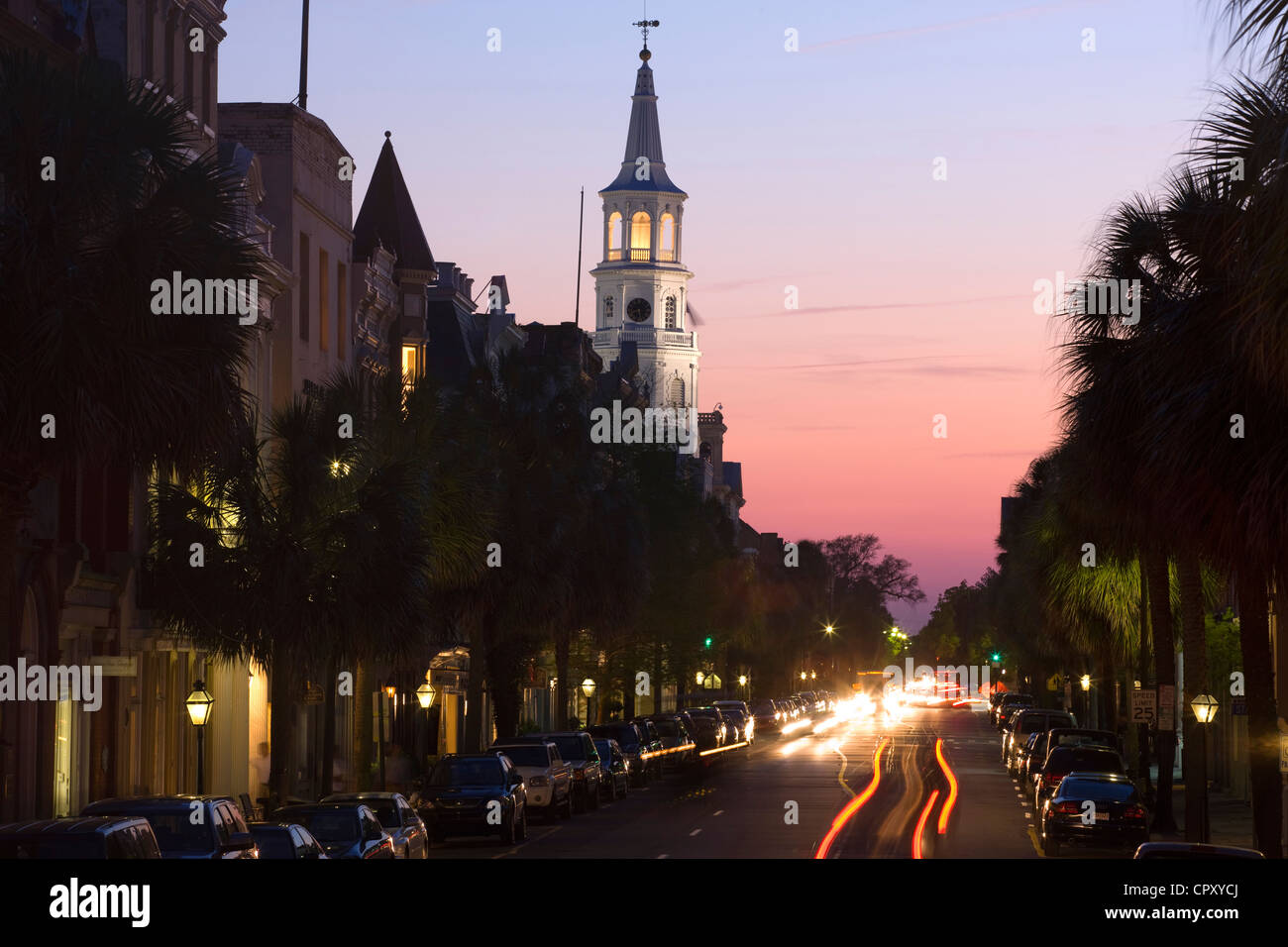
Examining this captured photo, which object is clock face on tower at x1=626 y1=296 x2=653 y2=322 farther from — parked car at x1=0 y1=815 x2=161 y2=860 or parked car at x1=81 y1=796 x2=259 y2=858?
parked car at x1=0 y1=815 x2=161 y2=860

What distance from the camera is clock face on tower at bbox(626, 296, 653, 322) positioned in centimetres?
18238

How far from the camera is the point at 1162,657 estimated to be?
1572 inches

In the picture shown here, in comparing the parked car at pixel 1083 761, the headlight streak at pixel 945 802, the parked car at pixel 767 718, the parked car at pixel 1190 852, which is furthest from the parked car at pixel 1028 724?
the parked car at pixel 1190 852

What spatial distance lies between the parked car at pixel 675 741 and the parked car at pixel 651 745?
2.50ft

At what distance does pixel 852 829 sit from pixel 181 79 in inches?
792

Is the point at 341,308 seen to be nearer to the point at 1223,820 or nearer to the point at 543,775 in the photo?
the point at 543,775

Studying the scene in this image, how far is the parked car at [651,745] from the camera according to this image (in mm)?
59469

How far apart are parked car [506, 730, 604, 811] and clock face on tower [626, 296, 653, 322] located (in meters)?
136

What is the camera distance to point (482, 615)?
52719mm

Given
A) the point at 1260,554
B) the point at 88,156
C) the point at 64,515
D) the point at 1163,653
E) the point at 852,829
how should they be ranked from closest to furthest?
1. the point at 1260,554
2. the point at 88,156
3. the point at 64,515
4. the point at 852,829
5. the point at 1163,653

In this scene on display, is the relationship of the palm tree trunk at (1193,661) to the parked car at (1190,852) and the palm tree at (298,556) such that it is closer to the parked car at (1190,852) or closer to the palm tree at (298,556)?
the palm tree at (298,556)
